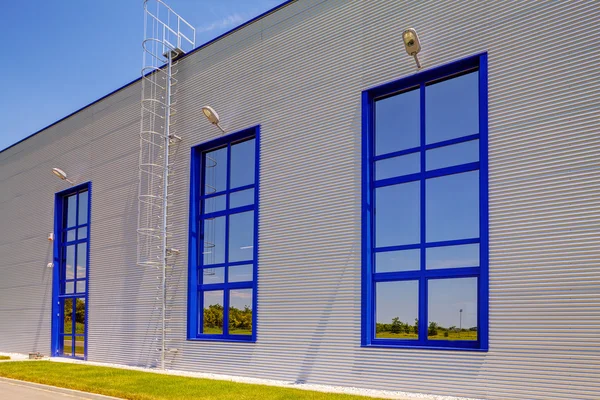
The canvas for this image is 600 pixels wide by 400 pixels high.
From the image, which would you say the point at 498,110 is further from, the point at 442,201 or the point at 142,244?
the point at 142,244

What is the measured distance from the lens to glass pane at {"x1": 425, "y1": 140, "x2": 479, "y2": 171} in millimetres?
10653

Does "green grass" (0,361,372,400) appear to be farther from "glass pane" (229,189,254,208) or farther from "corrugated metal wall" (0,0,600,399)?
"glass pane" (229,189,254,208)

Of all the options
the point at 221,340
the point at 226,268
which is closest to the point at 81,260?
the point at 226,268

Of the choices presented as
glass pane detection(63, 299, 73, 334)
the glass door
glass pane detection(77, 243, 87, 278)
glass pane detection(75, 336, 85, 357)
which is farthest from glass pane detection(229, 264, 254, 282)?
glass pane detection(63, 299, 73, 334)

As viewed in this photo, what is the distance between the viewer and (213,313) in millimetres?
15094

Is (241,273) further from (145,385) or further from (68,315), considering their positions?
(68,315)

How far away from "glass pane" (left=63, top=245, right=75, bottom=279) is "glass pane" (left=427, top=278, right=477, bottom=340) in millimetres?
14159

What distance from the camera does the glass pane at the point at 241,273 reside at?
46.7ft

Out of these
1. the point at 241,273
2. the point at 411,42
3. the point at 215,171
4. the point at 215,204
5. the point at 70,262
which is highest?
the point at 411,42

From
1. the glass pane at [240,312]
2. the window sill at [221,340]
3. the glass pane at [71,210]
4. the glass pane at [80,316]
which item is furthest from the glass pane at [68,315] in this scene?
the glass pane at [240,312]

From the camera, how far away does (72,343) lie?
65.5ft

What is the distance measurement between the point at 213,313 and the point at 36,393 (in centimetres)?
447

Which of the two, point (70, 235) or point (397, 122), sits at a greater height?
point (397, 122)

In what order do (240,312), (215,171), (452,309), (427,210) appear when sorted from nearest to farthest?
1. (452,309)
2. (427,210)
3. (240,312)
4. (215,171)
